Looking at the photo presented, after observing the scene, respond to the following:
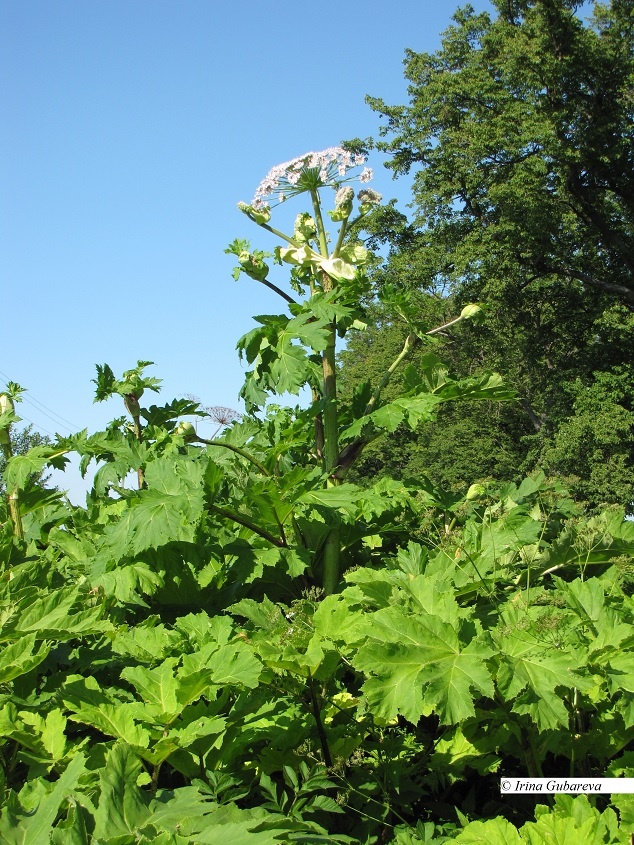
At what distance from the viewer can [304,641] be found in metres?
2.13

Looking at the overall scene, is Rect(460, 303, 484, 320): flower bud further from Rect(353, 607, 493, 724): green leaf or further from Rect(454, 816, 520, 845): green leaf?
Rect(454, 816, 520, 845): green leaf

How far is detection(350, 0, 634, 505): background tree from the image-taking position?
70.7ft

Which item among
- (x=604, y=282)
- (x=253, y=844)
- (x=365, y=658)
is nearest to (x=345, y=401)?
(x=365, y=658)

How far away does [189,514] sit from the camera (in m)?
2.51

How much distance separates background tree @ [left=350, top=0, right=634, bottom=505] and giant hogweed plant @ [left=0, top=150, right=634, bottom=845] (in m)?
18.5

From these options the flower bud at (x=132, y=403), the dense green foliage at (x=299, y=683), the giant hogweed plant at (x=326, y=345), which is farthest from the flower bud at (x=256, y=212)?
the dense green foliage at (x=299, y=683)

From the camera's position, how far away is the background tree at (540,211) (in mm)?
21547

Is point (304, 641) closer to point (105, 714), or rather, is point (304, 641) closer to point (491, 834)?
point (105, 714)

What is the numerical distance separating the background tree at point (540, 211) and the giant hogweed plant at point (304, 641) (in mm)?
18455

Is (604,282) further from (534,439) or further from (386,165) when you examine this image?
(386,165)

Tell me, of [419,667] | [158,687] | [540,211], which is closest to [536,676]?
[419,667]

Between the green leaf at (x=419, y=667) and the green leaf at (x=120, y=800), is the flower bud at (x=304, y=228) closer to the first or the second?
the green leaf at (x=419, y=667)

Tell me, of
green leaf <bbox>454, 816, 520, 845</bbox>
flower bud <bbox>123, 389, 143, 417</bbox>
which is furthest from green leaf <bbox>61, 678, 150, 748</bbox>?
flower bud <bbox>123, 389, 143, 417</bbox>

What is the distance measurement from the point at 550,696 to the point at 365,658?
401 millimetres
